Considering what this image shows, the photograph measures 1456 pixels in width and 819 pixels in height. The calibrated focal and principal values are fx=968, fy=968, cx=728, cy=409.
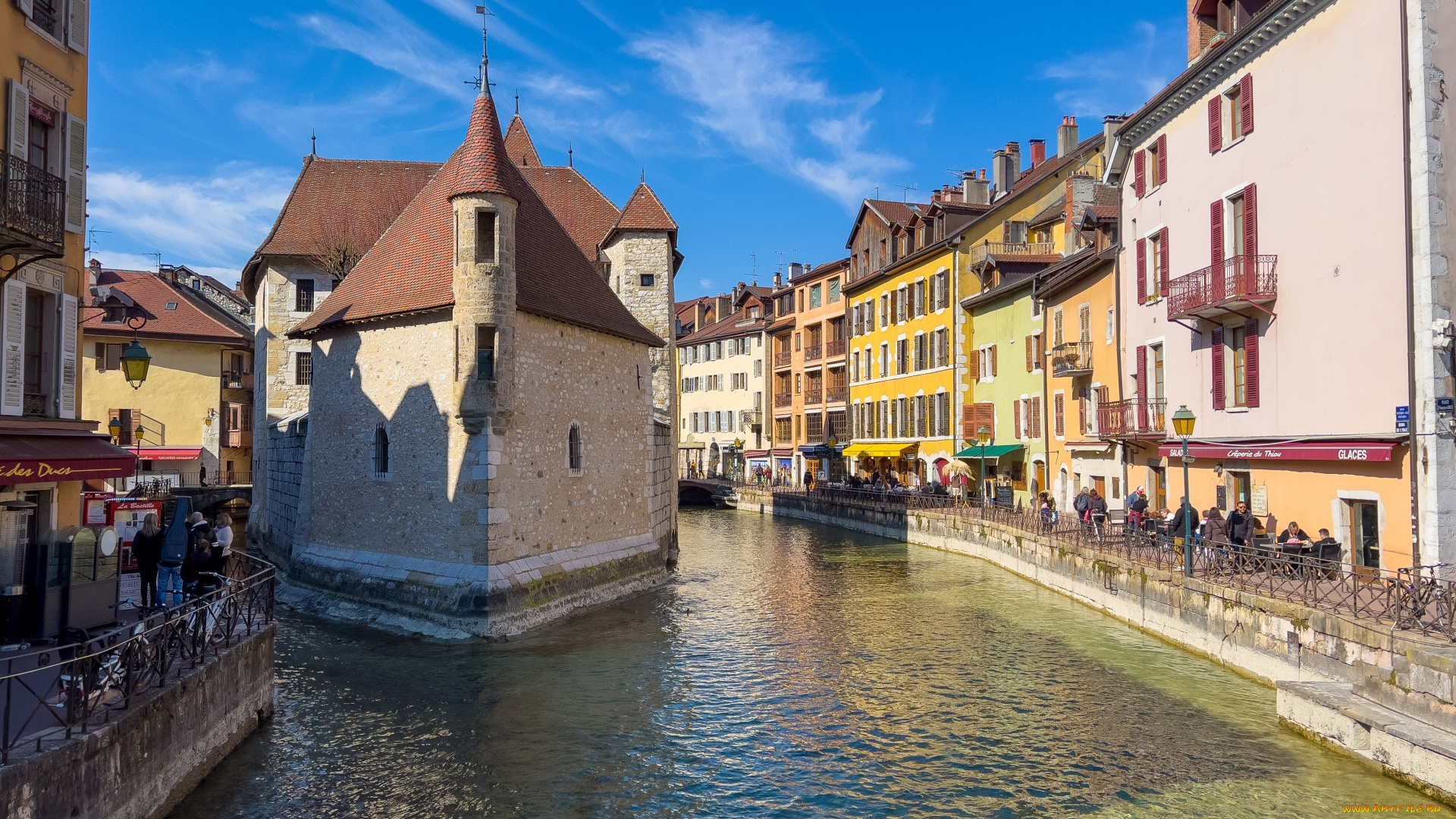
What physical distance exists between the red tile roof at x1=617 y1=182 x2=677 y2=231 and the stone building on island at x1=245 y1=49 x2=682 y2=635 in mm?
5035

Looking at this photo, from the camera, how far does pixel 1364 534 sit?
16125 millimetres

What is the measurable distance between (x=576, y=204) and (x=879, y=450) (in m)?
21.2

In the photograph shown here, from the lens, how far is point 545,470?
65.8ft

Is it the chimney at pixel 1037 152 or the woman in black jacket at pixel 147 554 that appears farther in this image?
the chimney at pixel 1037 152

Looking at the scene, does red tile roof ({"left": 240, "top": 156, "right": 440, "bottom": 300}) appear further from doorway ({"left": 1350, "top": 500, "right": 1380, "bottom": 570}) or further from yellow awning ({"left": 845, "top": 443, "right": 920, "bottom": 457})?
doorway ({"left": 1350, "top": 500, "right": 1380, "bottom": 570})

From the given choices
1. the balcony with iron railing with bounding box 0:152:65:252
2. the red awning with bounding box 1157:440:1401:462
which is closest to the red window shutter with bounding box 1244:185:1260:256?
the red awning with bounding box 1157:440:1401:462

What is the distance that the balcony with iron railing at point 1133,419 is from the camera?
2314 centimetres

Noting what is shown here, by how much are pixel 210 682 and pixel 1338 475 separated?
1715 cm

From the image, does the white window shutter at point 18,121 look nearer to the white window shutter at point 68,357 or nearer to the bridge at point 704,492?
the white window shutter at point 68,357

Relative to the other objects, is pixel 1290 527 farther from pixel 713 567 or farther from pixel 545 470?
pixel 713 567

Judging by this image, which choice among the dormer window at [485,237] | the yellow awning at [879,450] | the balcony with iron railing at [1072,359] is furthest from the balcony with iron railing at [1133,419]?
the yellow awning at [879,450]

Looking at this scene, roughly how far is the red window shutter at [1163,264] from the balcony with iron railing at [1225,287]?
1.53 metres

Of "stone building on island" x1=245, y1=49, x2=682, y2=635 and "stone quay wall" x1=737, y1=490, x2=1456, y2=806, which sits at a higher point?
"stone building on island" x1=245, y1=49, x2=682, y2=635

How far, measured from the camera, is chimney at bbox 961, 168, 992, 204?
46656mm
